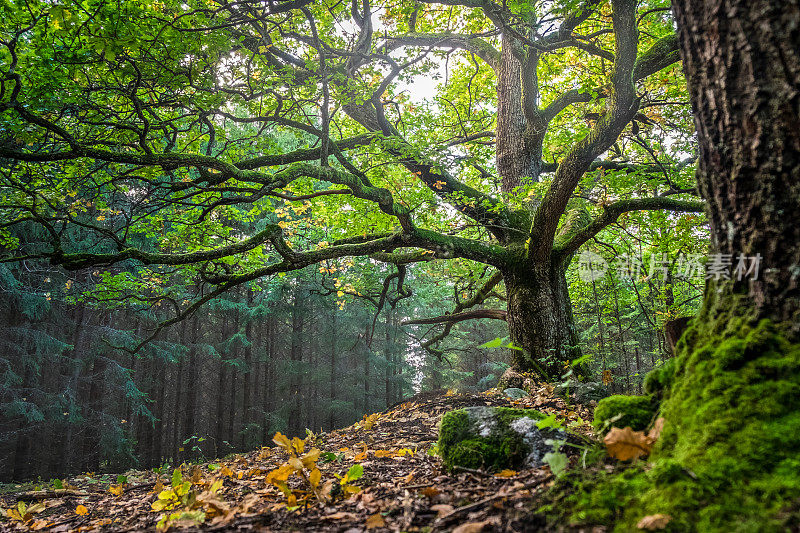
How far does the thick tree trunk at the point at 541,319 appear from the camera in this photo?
6.56 m

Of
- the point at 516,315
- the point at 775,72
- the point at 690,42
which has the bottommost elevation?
the point at 516,315

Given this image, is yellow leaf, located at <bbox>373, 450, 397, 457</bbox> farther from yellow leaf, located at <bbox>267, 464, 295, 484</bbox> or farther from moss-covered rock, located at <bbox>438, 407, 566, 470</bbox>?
yellow leaf, located at <bbox>267, 464, 295, 484</bbox>

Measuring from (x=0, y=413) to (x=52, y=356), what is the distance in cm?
223

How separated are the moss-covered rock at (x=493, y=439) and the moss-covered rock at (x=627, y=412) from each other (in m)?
0.25

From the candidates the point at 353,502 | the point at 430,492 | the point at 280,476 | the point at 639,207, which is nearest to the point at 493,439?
the point at 430,492

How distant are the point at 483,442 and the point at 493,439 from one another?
0.06m

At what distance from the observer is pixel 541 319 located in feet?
22.1

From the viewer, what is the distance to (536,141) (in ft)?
26.1

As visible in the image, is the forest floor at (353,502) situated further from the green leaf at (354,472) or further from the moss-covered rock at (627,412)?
the moss-covered rock at (627,412)

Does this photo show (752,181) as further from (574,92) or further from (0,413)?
(0,413)

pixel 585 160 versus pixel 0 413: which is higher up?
pixel 585 160

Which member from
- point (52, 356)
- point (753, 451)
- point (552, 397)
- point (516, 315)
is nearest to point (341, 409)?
point (52, 356)

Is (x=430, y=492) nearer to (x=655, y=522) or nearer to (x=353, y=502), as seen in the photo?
(x=353, y=502)

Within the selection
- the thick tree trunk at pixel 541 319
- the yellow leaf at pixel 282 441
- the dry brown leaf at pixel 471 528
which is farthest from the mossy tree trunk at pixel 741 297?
the thick tree trunk at pixel 541 319
